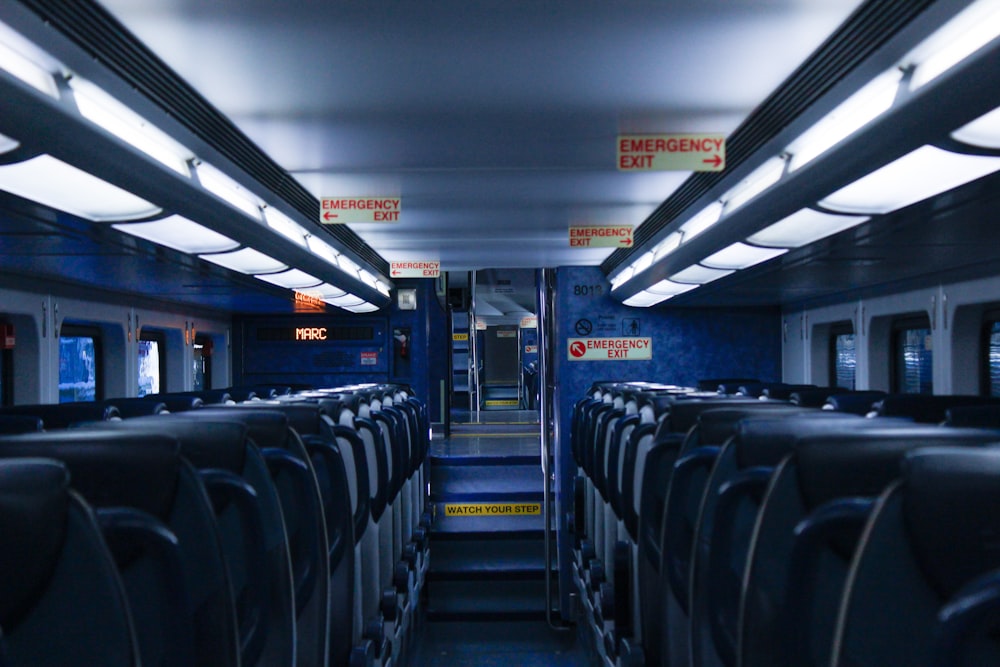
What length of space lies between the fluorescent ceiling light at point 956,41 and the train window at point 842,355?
5.77 metres

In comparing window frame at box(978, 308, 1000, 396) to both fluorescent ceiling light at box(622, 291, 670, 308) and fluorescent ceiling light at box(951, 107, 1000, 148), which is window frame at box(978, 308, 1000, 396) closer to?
fluorescent ceiling light at box(622, 291, 670, 308)

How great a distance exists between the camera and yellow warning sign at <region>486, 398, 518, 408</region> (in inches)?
972

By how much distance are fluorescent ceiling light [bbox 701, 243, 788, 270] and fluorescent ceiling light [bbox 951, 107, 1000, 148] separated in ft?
8.07

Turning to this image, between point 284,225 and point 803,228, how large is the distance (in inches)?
126

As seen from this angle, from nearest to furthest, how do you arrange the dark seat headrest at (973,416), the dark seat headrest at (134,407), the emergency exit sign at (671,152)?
the dark seat headrest at (973,416) → the emergency exit sign at (671,152) → the dark seat headrest at (134,407)

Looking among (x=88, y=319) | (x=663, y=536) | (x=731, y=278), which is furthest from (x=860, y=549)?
(x=88, y=319)

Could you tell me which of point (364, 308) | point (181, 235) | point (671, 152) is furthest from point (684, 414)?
point (364, 308)

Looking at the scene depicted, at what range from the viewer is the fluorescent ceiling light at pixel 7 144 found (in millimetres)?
2562

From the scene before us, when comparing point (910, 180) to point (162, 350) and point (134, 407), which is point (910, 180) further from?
point (162, 350)

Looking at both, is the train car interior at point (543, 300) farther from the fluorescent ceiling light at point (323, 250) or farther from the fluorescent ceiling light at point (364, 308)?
the fluorescent ceiling light at point (364, 308)

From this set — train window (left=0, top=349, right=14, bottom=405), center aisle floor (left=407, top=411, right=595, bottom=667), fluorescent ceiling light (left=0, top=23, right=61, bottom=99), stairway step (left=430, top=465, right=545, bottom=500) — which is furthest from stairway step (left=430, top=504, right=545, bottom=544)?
fluorescent ceiling light (left=0, top=23, right=61, bottom=99)

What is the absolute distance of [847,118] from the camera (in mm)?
3270

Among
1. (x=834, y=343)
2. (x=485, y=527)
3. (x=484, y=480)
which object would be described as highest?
(x=834, y=343)

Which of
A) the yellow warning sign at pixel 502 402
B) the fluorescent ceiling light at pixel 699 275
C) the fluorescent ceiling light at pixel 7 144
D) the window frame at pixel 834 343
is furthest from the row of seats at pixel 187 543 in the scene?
the yellow warning sign at pixel 502 402
